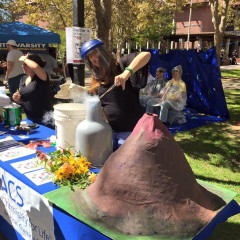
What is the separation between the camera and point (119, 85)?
2.04 meters

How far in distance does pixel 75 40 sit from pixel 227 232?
8.79 feet

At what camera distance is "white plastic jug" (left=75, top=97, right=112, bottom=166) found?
67.9 inches

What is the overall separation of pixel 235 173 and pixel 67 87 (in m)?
2.86

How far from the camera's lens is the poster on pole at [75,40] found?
3482 mm

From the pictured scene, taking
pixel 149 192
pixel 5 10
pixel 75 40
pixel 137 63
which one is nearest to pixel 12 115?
pixel 75 40

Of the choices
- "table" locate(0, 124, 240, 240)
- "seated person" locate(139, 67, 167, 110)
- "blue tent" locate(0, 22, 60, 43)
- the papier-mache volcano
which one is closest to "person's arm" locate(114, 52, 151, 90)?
the papier-mache volcano

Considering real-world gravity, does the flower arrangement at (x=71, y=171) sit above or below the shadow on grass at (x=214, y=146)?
above

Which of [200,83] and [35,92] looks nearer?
[35,92]

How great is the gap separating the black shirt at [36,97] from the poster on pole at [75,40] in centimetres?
63

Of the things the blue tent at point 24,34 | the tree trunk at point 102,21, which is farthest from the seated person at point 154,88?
the blue tent at point 24,34

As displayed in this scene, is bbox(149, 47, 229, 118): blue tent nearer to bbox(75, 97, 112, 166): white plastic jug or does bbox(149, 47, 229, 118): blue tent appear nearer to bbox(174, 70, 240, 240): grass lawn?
bbox(174, 70, 240, 240): grass lawn

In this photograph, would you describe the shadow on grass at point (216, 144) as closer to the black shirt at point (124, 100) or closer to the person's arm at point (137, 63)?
the black shirt at point (124, 100)

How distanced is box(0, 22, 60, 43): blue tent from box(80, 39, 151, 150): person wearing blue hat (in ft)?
24.0

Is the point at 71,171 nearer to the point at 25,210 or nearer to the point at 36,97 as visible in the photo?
the point at 25,210
